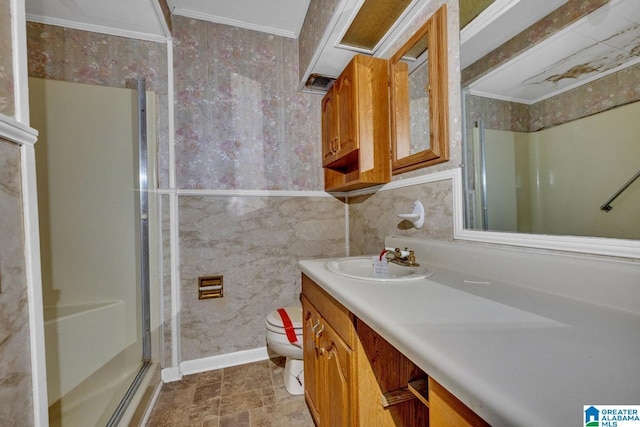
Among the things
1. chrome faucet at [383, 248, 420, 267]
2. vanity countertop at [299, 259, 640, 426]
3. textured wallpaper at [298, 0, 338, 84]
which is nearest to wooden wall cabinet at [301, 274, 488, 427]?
vanity countertop at [299, 259, 640, 426]

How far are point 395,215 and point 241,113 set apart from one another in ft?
4.33

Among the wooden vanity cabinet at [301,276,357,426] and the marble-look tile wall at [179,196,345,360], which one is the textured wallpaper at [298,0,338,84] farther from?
the wooden vanity cabinet at [301,276,357,426]

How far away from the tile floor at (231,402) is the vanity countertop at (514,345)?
42.9 inches

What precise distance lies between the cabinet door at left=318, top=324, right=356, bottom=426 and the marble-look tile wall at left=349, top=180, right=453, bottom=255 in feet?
2.16

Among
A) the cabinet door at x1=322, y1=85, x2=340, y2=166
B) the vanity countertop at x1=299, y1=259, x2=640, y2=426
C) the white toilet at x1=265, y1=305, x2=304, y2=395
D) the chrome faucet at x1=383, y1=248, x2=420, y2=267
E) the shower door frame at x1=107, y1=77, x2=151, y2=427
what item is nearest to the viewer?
the vanity countertop at x1=299, y1=259, x2=640, y2=426

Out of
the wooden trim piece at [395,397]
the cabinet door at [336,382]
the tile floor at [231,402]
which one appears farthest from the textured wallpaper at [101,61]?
the wooden trim piece at [395,397]

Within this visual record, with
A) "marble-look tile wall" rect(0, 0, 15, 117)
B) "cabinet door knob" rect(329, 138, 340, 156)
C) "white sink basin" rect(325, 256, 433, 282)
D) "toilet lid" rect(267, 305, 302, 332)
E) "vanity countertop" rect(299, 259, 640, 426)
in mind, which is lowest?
"toilet lid" rect(267, 305, 302, 332)

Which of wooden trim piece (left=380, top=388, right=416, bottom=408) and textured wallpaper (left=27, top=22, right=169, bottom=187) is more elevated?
textured wallpaper (left=27, top=22, right=169, bottom=187)

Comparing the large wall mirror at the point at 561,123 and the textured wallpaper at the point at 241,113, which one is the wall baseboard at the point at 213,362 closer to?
the textured wallpaper at the point at 241,113

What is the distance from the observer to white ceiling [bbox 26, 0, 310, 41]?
56.9 inches

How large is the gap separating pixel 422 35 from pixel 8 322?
5.53ft

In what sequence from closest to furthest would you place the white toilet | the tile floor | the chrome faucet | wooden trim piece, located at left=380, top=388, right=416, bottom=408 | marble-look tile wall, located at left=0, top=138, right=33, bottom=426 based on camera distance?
marble-look tile wall, located at left=0, top=138, right=33, bottom=426 < wooden trim piece, located at left=380, top=388, right=416, bottom=408 < the chrome faucet < the tile floor < the white toilet

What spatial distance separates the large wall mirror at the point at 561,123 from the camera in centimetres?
61

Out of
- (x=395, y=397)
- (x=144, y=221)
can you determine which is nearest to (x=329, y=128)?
(x=144, y=221)
